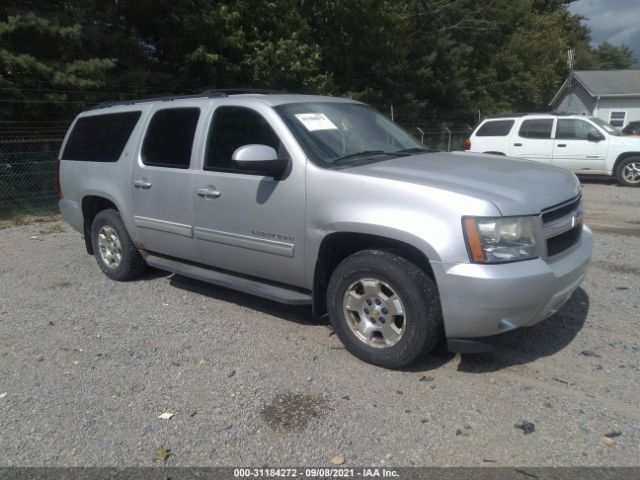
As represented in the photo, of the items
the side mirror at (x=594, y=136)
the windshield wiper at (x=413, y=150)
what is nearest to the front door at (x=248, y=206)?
the windshield wiper at (x=413, y=150)

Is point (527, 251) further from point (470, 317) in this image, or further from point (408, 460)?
point (408, 460)

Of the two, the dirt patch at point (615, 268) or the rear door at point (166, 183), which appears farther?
the dirt patch at point (615, 268)

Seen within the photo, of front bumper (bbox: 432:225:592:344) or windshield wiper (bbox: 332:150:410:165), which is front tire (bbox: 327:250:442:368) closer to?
front bumper (bbox: 432:225:592:344)

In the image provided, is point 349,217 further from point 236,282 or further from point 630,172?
point 630,172

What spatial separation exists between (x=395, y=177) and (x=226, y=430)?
1.90 meters

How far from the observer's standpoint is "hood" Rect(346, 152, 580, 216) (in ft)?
11.3

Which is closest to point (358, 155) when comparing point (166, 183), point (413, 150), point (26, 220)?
point (413, 150)

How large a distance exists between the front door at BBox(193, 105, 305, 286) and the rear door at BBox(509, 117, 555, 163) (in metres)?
10.8

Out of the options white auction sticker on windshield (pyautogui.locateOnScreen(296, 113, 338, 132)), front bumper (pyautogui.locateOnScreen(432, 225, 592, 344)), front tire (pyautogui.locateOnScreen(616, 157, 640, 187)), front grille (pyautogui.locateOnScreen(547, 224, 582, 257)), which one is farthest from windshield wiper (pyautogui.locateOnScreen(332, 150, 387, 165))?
front tire (pyautogui.locateOnScreen(616, 157, 640, 187))

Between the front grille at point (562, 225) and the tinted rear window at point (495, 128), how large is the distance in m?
10.7

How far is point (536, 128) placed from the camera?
13.9 m

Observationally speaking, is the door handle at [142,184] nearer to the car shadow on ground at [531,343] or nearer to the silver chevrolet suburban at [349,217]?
the silver chevrolet suburban at [349,217]

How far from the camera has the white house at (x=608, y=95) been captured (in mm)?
32125

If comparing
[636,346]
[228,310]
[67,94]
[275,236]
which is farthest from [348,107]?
[67,94]
